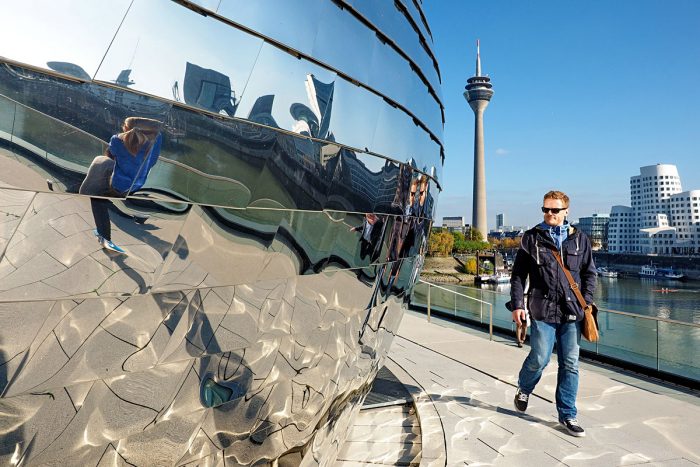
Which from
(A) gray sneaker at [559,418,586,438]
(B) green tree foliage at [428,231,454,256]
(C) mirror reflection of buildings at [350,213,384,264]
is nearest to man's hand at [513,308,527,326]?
(A) gray sneaker at [559,418,586,438]

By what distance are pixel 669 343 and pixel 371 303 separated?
583 cm

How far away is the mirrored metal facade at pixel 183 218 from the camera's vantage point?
1.37m

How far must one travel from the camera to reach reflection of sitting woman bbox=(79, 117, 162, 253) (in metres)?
1.42

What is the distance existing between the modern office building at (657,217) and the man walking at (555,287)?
347ft

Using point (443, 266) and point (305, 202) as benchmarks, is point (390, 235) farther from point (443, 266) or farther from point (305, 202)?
point (443, 266)

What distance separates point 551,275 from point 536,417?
1.62 meters

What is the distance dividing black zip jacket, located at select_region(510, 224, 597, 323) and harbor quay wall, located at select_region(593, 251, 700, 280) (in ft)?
248

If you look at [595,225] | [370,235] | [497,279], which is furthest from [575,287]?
[595,225]

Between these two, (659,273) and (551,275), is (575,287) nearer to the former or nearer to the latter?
(551,275)

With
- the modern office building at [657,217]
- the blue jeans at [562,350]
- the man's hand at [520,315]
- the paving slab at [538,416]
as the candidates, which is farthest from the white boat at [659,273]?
the man's hand at [520,315]

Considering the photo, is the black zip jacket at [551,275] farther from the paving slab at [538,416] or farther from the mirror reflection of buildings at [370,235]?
the mirror reflection of buildings at [370,235]

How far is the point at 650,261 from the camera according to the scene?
265 ft

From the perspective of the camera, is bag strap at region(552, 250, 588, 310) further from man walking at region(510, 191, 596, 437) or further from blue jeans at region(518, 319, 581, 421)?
blue jeans at region(518, 319, 581, 421)

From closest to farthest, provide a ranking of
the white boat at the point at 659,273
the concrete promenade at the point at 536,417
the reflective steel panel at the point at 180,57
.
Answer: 1. the reflective steel panel at the point at 180,57
2. the concrete promenade at the point at 536,417
3. the white boat at the point at 659,273
